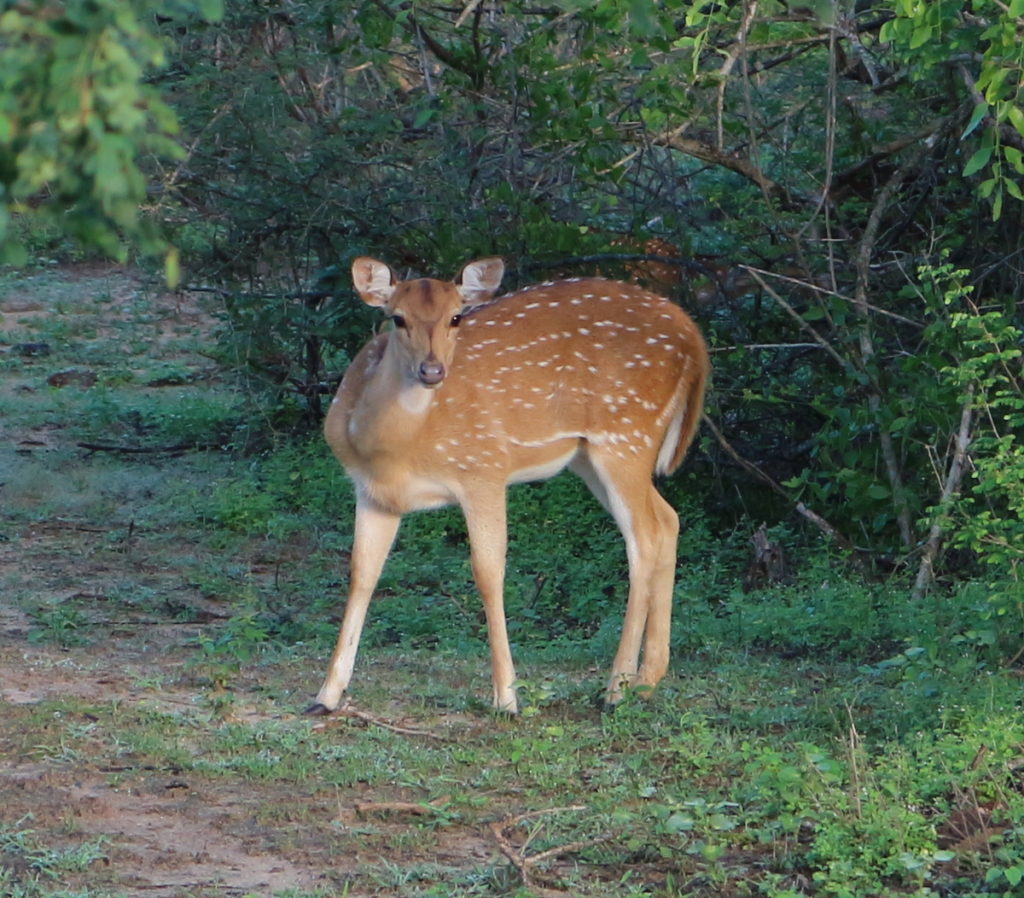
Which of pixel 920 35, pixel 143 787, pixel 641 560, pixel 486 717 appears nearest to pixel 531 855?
pixel 143 787

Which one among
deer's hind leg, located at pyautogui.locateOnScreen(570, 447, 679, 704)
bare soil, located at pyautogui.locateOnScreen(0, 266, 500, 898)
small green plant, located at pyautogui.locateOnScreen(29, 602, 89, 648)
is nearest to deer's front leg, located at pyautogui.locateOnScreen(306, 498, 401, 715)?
bare soil, located at pyautogui.locateOnScreen(0, 266, 500, 898)

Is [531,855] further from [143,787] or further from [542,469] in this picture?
[542,469]

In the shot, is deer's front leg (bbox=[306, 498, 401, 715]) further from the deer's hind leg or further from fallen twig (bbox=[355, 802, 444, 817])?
fallen twig (bbox=[355, 802, 444, 817])

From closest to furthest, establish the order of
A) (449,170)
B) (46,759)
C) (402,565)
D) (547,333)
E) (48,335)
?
(46,759), (547,333), (402,565), (449,170), (48,335)

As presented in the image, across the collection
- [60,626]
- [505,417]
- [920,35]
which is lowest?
[60,626]

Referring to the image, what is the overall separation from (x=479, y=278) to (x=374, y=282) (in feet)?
1.33

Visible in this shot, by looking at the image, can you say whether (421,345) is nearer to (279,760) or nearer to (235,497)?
(279,760)

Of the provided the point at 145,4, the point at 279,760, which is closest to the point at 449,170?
the point at 279,760

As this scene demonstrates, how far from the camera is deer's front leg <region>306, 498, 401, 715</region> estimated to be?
5.92 metres

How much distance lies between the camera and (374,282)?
6.24 m

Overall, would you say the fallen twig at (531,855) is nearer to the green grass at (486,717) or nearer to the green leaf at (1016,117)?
the green grass at (486,717)

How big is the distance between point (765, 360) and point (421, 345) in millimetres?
3195

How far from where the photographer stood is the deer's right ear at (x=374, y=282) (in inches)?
243

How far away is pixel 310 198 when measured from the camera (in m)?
9.23
